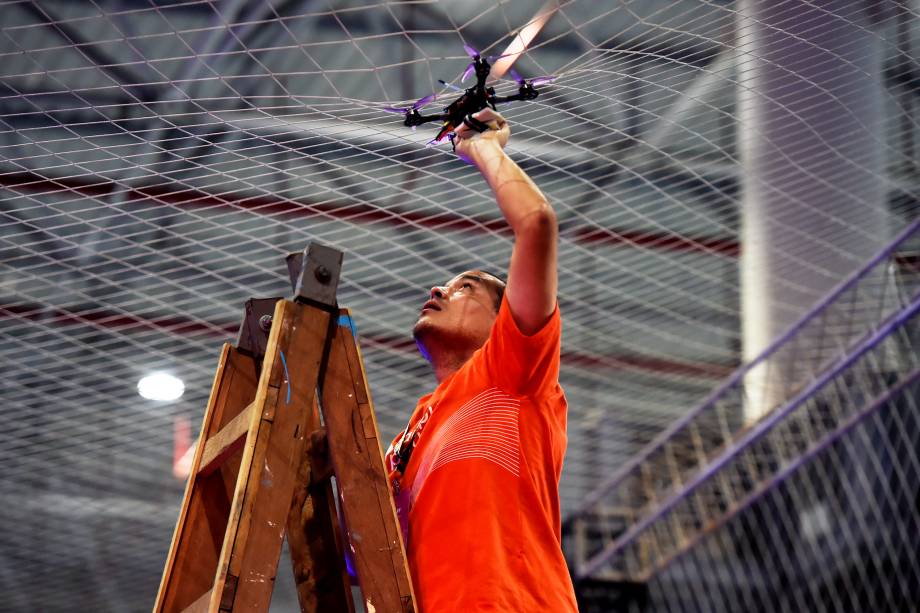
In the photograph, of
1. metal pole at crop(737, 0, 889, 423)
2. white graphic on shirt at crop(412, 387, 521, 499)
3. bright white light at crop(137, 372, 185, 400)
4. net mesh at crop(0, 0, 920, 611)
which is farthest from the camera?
bright white light at crop(137, 372, 185, 400)

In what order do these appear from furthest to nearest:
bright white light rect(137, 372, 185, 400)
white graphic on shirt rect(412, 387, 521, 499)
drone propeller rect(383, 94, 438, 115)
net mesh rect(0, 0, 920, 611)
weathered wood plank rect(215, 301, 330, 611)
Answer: bright white light rect(137, 372, 185, 400), net mesh rect(0, 0, 920, 611), drone propeller rect(383, 94, 438, 115), white graphic on shirt rect(412, 387, 521, 499), weathered wood plank rect(215, 301, 330, 611)

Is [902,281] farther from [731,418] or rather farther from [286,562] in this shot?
[286,562]

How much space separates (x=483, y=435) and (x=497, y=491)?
8 cm

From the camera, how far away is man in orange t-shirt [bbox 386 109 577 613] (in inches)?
53.7

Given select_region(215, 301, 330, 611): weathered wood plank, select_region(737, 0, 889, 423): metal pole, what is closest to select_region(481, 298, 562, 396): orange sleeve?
select_region(215, 301, 330, 611): weathered wood plank

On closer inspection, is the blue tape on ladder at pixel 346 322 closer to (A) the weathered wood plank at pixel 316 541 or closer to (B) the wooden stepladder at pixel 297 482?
(B) the wooden stepladder at pixel 297 482

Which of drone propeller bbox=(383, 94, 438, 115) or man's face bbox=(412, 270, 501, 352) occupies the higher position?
drone propeller bbox=(383, 94, 438, 115)

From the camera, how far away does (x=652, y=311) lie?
428 cm

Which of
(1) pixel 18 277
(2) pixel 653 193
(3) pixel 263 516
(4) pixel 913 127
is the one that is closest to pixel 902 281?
(4) pixel 913 127

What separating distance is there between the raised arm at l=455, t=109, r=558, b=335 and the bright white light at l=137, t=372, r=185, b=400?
2813 mm

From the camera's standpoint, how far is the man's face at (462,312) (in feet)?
5.81

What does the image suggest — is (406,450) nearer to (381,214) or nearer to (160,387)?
(381,214)

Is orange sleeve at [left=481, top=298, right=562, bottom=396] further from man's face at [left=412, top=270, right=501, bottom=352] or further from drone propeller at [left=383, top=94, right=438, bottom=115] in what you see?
drone propeller at [left=383, top=94, right=438, bottom=115]

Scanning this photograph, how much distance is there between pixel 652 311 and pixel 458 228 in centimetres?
120
